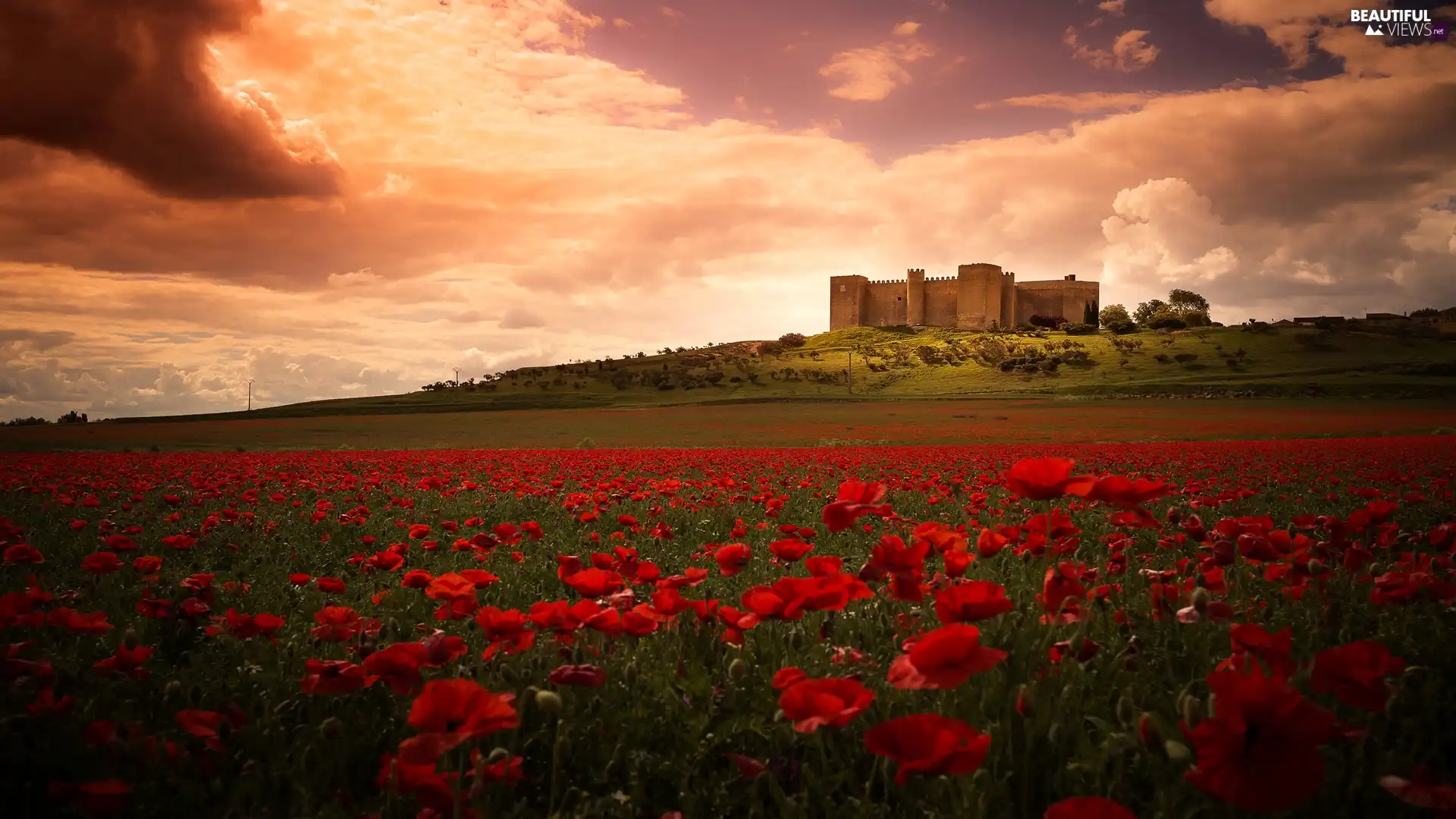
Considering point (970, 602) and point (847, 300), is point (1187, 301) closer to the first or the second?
point (847, 300)

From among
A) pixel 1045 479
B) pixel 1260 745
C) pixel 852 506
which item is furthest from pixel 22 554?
pixel 1260 745

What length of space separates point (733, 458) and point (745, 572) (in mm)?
10427

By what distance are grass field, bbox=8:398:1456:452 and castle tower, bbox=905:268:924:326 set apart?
311ft

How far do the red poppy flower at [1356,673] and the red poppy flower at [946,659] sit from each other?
2.77 ft

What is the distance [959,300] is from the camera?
150125mm

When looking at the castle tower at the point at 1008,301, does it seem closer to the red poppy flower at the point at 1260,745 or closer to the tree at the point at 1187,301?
the tree at the point at 1187,301

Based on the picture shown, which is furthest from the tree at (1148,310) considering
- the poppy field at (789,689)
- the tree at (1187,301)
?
the poppy field at (789,689)

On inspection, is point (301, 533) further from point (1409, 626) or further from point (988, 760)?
point (1409, 626)

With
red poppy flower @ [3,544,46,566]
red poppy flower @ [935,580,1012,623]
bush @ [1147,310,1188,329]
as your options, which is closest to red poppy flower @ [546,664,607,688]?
red poppy flower @ [935,580,1012,623]

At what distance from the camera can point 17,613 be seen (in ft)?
9.11

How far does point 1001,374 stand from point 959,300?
67.8 m

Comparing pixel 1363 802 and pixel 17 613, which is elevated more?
pixel 17 613

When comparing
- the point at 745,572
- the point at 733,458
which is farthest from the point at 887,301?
the point at 745,572

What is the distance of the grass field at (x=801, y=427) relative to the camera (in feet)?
100
